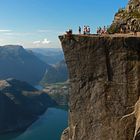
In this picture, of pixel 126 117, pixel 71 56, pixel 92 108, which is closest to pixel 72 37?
pixel 71 56

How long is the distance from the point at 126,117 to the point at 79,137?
4.95 m

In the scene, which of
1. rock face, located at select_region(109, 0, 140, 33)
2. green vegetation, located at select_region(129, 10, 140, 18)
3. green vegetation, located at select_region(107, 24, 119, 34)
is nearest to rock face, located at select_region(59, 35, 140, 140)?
rock face, located at select_region(109, 0, 140, 33)

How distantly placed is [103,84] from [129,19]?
16.0m

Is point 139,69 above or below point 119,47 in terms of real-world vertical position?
below

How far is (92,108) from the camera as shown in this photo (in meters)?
28.4

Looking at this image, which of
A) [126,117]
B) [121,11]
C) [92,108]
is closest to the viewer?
[126,117]

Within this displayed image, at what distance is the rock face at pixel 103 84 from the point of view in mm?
26875

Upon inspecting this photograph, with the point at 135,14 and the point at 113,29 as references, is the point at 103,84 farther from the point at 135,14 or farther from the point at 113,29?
the point at 135,14

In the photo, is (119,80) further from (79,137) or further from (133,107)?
(79,137)

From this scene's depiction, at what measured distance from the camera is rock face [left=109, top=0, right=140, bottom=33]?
39344 millimetres

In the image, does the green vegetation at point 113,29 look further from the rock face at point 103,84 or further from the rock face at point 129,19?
the rock face at point 103,84

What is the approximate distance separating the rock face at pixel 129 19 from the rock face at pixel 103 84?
1142 cm

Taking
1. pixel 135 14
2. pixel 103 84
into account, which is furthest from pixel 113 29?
pixel 103 84

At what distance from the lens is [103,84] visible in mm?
27969
